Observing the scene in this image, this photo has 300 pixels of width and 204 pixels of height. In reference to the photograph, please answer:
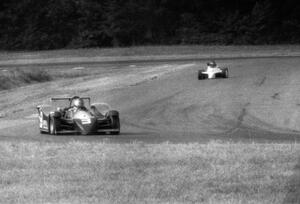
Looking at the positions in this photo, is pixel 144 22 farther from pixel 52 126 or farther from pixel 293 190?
pixel 293 190

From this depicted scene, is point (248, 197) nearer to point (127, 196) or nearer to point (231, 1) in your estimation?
point (127, 196)

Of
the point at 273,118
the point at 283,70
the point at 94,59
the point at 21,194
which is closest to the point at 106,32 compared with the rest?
the point at 94,59

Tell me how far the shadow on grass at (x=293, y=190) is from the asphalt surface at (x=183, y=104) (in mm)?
5200

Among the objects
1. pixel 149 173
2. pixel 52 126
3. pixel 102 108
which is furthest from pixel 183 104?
pixel 149 173

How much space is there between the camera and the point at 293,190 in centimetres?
880

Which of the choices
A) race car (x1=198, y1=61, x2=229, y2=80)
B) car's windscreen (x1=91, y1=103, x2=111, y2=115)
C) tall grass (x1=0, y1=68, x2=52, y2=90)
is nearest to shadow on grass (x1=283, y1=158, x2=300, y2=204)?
car's windscreen (x1=91, y1=103, x2=111, y2=115)

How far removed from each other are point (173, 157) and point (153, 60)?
35.2 metres

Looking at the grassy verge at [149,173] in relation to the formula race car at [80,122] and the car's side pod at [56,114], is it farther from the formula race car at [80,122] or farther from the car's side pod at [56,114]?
the car's side pod at [56,114]

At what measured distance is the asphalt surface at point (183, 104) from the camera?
16.5 meters

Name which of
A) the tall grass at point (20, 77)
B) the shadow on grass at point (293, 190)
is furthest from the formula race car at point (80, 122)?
the tall grass at point (20, 77)

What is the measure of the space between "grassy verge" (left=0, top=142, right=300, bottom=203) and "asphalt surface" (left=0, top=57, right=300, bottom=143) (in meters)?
2.53

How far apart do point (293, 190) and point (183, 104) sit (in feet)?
43.1

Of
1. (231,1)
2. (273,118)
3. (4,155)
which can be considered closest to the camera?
(4,155)

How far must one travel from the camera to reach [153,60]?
46.8 meters
